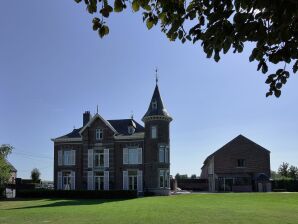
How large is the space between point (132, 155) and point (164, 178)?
15.4ft

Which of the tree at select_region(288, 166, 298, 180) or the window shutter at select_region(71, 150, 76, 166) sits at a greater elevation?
the window shutter at select_region(71, 150, 76, 166)

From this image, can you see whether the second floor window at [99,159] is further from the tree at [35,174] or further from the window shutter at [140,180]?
the tree at [35,174]

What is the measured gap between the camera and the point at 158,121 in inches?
1903

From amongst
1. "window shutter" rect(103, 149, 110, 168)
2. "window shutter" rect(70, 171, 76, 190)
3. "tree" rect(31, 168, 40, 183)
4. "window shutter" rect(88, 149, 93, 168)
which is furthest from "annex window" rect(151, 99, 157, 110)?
"tree" rect(31, 168, 40, 183)

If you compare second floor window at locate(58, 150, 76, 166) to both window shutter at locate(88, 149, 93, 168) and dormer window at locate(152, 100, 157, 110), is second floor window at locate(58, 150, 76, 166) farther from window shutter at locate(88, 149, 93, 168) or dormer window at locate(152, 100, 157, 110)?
dormer window at locate(152, 100, 157, 110)

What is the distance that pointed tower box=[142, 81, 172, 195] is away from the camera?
Answer: 48094mm

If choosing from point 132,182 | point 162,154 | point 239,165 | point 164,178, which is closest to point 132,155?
point 132,182

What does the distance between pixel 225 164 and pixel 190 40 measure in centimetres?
5430

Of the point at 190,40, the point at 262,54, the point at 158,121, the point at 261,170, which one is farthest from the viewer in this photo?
the point at 261,170

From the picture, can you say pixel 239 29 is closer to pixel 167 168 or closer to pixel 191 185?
pixel 167 168

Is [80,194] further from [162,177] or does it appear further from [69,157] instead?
[162,177]

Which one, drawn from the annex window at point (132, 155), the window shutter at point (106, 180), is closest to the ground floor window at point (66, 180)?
the window shutter at point (106, 180)

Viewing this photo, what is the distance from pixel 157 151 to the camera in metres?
48.3

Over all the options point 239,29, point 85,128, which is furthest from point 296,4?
point 85,128
